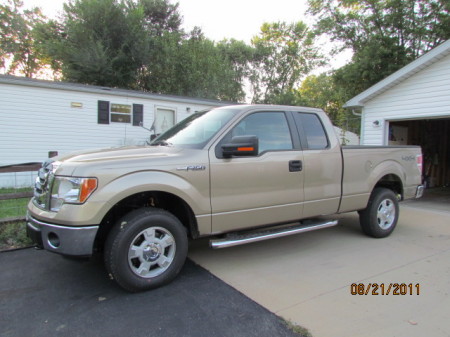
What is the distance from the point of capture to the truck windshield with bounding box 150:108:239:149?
3.52m

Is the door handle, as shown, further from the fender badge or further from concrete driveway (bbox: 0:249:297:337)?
concrete driveway (bbox: 0:249:297:337)

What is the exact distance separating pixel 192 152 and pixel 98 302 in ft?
5.57

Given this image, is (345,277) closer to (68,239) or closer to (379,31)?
(68,239)

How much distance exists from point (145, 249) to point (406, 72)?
8.55 m

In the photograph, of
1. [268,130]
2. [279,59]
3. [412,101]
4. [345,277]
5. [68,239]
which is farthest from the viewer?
[279,59]

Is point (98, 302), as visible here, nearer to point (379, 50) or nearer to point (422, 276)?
point (422, 276)

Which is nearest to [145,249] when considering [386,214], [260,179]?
[260,179]

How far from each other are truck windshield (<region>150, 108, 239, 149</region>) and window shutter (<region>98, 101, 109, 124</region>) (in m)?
7.82

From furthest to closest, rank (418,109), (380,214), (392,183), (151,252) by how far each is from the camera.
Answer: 1. (418,109)
2. (392,183)
3. (380,214)
4. (151,252)

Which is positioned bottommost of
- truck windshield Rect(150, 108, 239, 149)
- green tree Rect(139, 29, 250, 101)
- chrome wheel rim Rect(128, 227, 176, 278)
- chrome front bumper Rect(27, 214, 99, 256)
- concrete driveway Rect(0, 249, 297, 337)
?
concrete driveway Rect(0, 249, 297, 337)

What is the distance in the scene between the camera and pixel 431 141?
37.2ft

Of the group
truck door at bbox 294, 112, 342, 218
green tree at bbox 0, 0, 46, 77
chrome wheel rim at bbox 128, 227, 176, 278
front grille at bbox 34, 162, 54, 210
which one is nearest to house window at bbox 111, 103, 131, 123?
front grille at bbox 34, 162, 54, 210

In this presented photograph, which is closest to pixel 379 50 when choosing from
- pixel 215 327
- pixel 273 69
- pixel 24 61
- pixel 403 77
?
pixel 403 77
